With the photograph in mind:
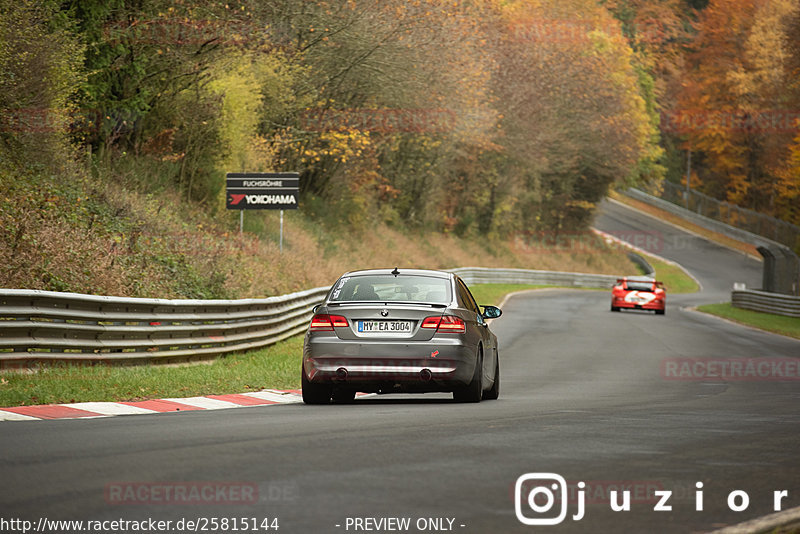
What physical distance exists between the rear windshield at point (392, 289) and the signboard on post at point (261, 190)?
1583 centimetres

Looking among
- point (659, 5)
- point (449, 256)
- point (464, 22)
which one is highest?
point (659, 5)

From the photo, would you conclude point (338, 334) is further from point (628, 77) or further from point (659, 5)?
→ point (659, 5)

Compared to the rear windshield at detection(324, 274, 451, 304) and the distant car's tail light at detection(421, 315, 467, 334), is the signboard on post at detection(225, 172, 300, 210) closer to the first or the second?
the rear windshield at detection(324, 274, 451, 304)

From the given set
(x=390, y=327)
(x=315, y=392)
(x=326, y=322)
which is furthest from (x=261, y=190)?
(x=390, y=327)

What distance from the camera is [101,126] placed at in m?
29.5

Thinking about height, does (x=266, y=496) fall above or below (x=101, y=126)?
below

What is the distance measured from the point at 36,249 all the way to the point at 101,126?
13.4 metres

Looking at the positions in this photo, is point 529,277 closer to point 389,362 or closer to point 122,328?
point 122,328

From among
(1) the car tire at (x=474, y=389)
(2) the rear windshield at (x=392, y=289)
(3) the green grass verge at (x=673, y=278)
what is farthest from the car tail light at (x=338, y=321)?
(3) the green grass verge at (x=673, y=278)

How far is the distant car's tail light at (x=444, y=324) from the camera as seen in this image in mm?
11914

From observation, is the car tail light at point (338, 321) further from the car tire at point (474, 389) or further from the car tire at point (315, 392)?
the car tire at point (474, 389)

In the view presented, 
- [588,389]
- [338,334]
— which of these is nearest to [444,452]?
[338,334]

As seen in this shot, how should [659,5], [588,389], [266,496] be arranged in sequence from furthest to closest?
[659,5] < [588,389] < [266,496]

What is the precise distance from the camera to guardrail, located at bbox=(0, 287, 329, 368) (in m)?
13.1
